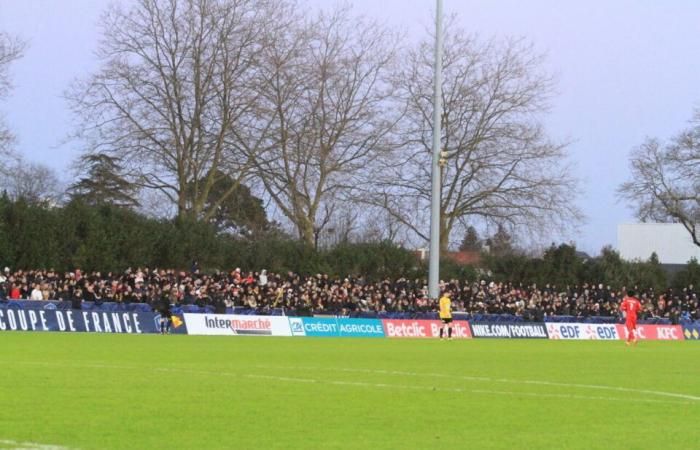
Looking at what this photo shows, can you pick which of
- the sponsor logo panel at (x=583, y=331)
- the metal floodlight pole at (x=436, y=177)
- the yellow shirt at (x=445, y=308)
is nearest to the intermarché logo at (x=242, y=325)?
the yellow shirt at (x=445, y=308)

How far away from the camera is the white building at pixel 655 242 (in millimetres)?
102825

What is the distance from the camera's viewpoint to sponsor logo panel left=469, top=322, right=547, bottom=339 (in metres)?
53.1

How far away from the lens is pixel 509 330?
54000 millimetres

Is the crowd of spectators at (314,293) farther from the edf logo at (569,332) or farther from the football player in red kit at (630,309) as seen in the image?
the football player in red kit at (630,309)

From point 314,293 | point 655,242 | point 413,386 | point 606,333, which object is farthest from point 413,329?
point 655,242

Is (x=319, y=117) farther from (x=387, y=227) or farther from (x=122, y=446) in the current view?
(x=122, y=446)

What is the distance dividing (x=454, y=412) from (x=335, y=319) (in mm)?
34271

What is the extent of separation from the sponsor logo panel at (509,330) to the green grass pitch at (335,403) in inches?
1041

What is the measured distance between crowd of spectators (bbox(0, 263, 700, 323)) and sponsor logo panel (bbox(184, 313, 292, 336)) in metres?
1.54

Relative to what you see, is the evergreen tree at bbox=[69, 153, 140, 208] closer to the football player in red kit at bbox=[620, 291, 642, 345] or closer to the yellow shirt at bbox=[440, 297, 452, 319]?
the yellow shirt at bbox=[440, 297, 452, 319]

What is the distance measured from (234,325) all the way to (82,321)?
5715 millimetres

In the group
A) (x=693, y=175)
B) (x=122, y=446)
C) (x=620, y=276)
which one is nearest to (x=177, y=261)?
(x=620, y=276)

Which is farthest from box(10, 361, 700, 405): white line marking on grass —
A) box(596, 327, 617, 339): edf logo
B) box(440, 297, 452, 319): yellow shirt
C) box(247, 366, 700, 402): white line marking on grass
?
box(596, 327, 617, 339): edf logo

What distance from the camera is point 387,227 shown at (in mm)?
69750
